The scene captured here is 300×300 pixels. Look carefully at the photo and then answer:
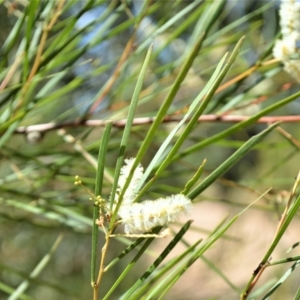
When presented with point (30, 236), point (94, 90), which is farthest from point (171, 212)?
point (30, 236)

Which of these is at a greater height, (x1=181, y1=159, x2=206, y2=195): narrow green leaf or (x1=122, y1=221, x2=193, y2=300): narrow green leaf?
(x1=181, y1=159, x2=206, y2=195): narrow green leaf

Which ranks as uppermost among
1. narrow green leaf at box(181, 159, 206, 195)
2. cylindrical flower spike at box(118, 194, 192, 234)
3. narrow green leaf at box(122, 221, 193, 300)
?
narrow green leaf at box(181, 159, 206, 195)

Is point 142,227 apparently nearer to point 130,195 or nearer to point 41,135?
point 130,195

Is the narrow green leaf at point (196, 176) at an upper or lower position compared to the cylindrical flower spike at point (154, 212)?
upper

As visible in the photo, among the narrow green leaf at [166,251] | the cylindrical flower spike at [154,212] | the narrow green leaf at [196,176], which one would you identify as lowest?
the narrow green leaf at [166,251]

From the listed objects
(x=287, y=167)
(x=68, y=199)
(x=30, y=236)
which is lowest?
(x=30, y=236)

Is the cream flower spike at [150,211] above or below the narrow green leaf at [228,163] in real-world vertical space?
below

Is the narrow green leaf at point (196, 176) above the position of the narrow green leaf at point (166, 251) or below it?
above

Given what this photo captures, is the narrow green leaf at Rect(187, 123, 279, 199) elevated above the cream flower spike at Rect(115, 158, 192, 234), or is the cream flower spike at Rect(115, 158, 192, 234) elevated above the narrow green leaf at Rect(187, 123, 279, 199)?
the narrow green leaf at Rect(187, 123, 279, 199)

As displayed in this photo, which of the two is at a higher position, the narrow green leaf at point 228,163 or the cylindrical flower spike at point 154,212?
the narrow green leaf at point 228,163

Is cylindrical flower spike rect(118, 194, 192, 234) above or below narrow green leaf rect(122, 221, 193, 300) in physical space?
above

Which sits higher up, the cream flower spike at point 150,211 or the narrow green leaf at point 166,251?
the cream flower spike at point 150,211
